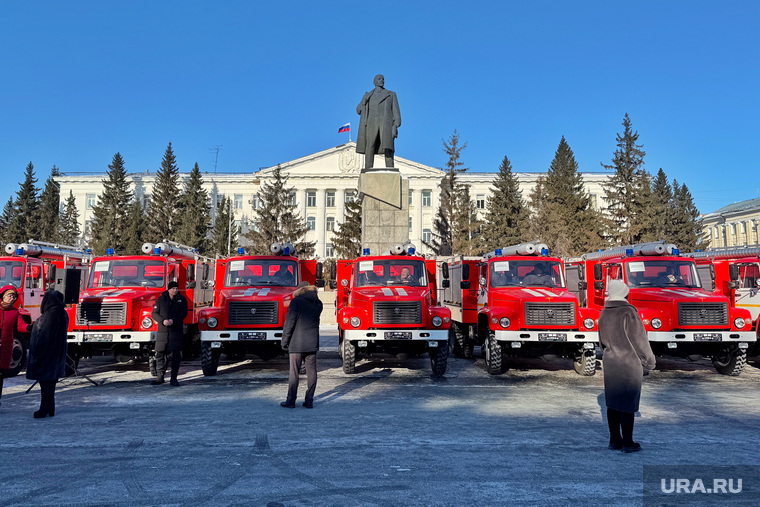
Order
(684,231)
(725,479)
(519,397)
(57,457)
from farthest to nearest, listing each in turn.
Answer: (684,231) < (519,397) < (57,457) < (725,479)

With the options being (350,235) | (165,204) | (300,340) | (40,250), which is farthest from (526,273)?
(165,204)

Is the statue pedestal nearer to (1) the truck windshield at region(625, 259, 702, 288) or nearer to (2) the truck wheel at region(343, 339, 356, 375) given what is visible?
→ (2) the truck wheel at region(343, 339, 356, 375)

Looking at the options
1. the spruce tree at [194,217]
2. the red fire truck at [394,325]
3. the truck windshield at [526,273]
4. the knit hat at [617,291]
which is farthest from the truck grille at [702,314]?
the spruce tree at [194,217]

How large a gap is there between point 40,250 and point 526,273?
41.8 ft

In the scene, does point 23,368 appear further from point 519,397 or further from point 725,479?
point 725,479

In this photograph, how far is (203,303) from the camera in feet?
49.5

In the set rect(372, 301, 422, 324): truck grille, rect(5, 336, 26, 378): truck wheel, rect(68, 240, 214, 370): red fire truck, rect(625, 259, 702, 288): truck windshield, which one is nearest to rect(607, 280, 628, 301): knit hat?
rect(372, 301, 422, 324): truck grille

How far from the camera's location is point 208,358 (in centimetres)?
1124

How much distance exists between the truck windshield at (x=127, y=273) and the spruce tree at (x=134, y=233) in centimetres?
4416

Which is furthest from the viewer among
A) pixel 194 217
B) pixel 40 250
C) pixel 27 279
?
pixel 194 217

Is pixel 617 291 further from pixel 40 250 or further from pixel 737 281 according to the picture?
pixel 40 250

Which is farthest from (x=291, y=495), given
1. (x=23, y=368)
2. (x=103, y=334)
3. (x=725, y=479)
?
(x=23, y=368)

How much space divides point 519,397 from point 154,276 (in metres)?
8.23

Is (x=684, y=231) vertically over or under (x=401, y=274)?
over
